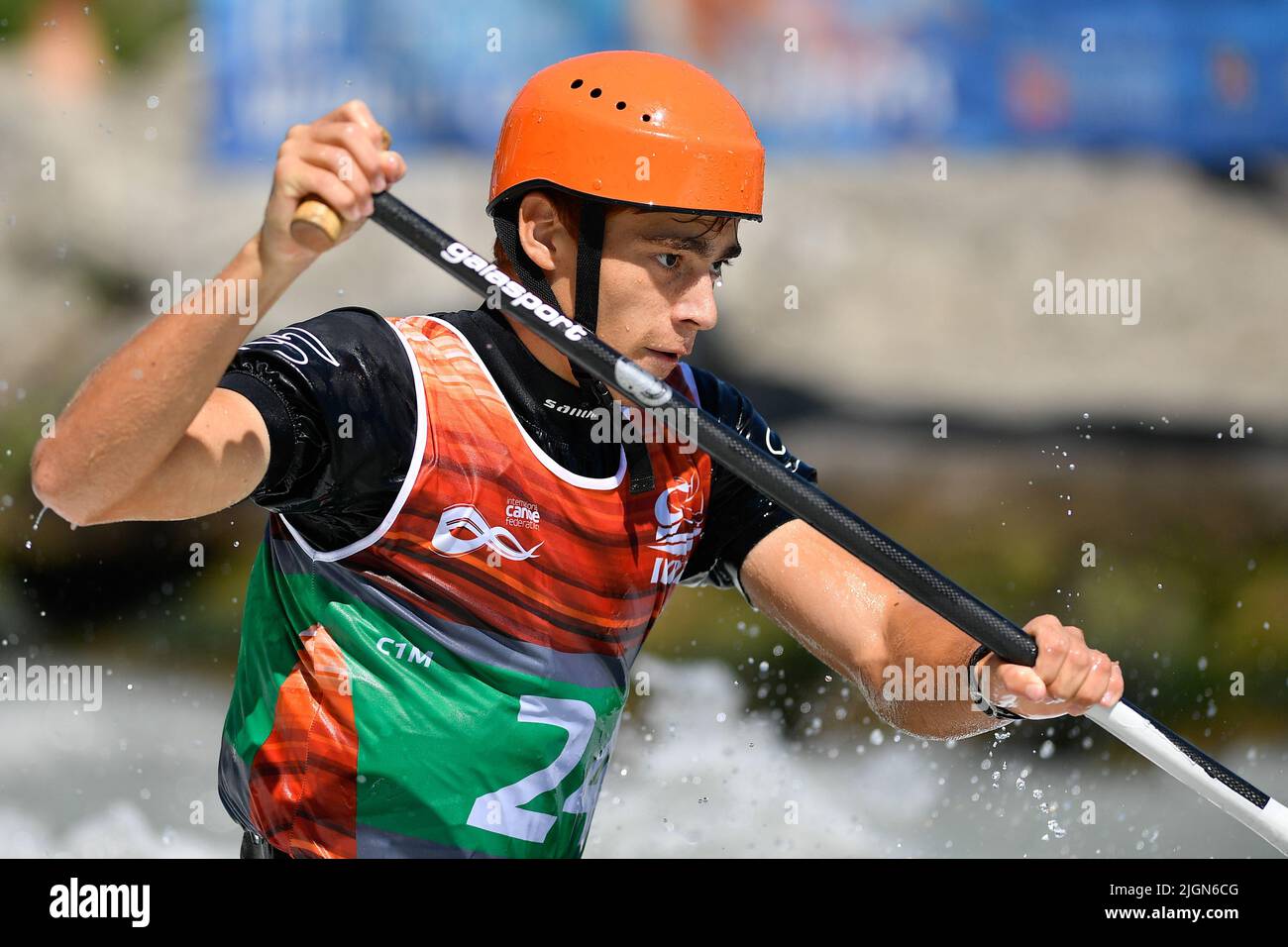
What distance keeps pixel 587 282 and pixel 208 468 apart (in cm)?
82

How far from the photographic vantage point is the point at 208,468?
2010mm

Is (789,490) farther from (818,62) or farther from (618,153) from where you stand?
(818,62)

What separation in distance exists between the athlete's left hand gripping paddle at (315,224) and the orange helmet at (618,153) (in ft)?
2.31

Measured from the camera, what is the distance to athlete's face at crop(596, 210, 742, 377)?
8.36 feet

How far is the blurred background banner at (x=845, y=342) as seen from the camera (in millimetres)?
5527

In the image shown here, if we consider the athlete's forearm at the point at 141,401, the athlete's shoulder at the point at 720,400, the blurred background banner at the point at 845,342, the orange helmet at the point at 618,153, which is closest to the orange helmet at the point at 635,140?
the orange helmet at the point at 618,153

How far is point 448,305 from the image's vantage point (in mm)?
7020

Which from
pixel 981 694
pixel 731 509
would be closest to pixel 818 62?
pixel 731 509

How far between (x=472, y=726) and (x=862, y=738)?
3686mm

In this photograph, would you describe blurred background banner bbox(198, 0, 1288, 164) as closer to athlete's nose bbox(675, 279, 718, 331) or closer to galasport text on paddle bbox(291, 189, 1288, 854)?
athlete's nose bbox(675, 279, 718, 331)

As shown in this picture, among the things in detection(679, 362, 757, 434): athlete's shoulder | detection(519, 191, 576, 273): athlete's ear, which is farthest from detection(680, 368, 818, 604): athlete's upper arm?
detection(519, 191, 576, 273): athlete's ear

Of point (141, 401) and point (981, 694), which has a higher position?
point (141, 401)

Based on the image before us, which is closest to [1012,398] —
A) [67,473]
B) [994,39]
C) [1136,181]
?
[1136,181]

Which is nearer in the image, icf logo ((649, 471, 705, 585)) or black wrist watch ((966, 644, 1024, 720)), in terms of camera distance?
black wrist watch ((966, 644, 1024, 720))
